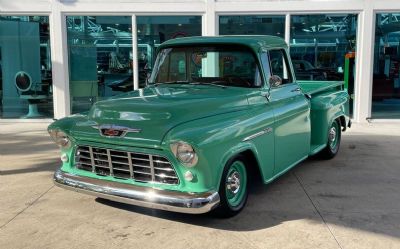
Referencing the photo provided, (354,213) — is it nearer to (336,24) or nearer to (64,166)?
(64,166)

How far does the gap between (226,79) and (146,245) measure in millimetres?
2173

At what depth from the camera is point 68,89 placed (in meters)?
10.6

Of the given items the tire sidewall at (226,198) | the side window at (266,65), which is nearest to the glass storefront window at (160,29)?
the side window at (266,65)

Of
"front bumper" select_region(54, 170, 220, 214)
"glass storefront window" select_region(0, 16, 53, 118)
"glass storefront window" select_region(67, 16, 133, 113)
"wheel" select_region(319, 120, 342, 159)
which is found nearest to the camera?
"front bumper" select_region(54, 170, 220, 214)

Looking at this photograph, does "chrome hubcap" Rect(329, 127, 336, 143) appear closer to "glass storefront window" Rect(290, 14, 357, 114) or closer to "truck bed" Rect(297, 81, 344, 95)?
"truck bed" Rect(297, 81, 344, 95)

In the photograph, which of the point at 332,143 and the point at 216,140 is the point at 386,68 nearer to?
the point at 332,143

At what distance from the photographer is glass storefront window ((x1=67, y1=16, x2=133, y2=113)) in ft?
34.7

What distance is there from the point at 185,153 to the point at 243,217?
1.08m

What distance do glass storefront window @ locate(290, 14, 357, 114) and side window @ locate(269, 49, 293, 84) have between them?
193 inches

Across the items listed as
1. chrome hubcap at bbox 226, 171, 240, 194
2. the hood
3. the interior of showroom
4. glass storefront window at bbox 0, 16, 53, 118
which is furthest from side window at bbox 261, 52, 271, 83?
glass storefront window at bbox 0, 16, 53, 118

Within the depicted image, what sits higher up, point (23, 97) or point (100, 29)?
point (100, 29)

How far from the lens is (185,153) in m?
3.96

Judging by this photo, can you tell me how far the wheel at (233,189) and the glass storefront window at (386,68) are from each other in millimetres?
7062

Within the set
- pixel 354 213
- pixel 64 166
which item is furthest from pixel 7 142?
pixel 354 213
